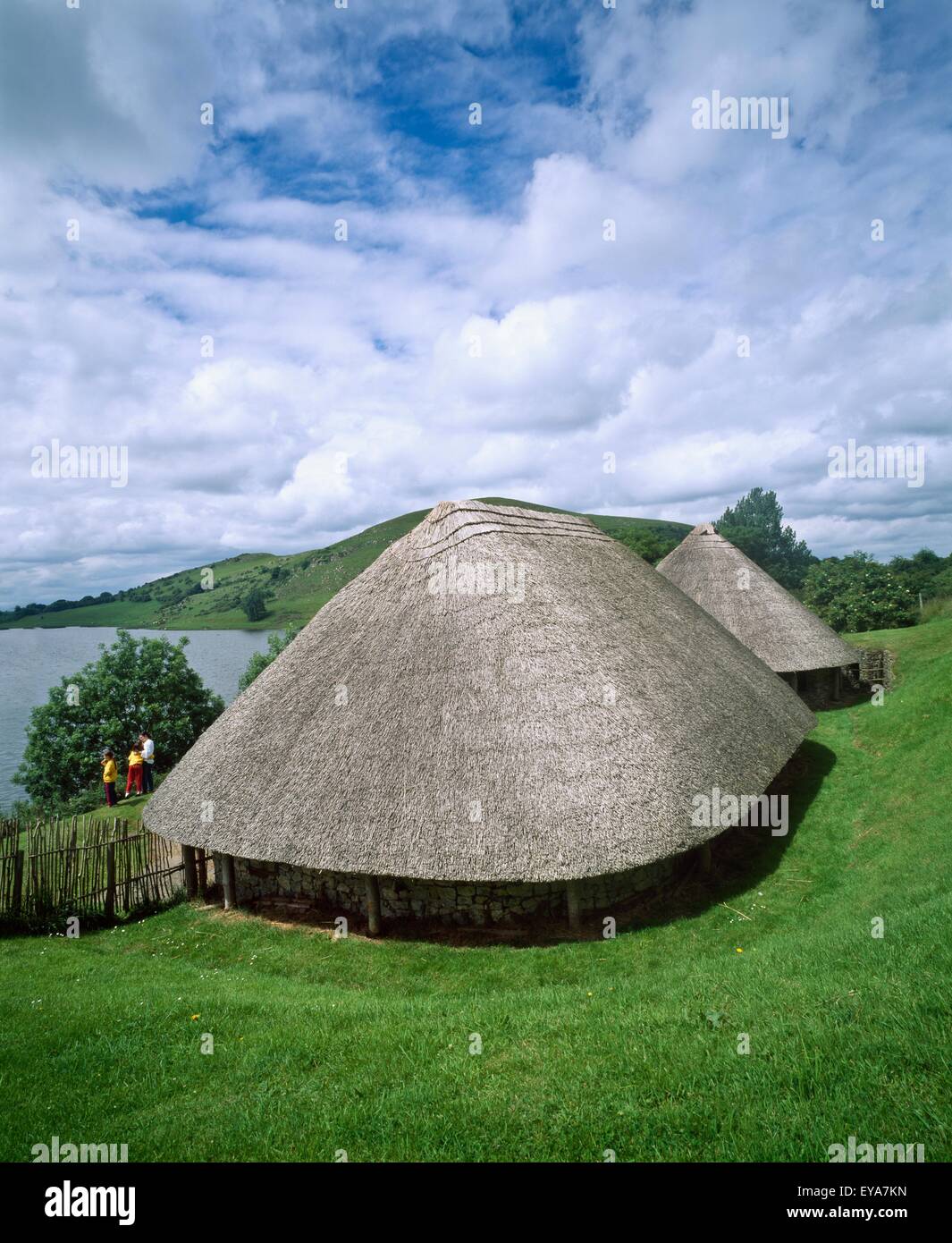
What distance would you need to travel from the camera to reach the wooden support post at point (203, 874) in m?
11.8

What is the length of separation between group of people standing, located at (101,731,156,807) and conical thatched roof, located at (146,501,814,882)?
851 cm

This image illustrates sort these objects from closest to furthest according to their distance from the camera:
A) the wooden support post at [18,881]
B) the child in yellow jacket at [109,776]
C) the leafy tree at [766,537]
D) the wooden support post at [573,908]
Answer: the wooden support post at [573,908], the wooden support post at [18,881], the child in yellow jacket at [109,776], the leafy tree at [766,537]

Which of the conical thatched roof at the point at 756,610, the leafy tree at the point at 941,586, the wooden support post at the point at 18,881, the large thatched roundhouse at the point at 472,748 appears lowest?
the wooden support post at the point at 18,881

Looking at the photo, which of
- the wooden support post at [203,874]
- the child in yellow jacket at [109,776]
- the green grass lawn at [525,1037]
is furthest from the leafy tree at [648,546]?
the green grass lawn at [525,1037]

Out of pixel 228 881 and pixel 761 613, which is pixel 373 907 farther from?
pixel 761 613

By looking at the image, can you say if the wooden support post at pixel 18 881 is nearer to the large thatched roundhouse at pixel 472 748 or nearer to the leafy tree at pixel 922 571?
the large thatched roundhouse at pixel 472 748

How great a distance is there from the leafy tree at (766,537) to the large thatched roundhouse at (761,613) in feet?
195

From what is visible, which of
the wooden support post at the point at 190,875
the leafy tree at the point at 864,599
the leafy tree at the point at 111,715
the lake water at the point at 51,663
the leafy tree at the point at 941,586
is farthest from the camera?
the leafy tree at the point at 941,586

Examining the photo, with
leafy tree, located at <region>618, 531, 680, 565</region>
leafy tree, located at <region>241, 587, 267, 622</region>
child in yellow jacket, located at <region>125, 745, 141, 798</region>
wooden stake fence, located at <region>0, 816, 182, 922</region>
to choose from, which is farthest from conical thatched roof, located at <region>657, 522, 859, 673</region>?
leafy tree, located at <region>241, 587, 267, 622</region>

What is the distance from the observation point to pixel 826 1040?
4441 millimetres

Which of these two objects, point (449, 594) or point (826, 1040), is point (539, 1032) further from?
point (449, 594)
